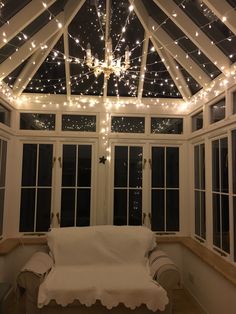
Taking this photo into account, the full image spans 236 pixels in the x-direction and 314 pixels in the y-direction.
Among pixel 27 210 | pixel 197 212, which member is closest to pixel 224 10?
pixel 197 212

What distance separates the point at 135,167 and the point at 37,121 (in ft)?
5.58

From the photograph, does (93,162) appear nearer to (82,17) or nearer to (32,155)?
(32,155)

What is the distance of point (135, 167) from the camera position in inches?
178

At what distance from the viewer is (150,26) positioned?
3.51 m

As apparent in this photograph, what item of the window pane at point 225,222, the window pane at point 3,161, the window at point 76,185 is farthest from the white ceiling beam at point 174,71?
the window pane at point 3,161

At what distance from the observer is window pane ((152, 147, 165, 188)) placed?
14.9 ft

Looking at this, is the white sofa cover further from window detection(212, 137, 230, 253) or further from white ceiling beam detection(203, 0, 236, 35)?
white ceiling beam detection(203, 0, 236, 35)

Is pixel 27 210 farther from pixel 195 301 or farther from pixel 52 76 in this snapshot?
pixel 195 301

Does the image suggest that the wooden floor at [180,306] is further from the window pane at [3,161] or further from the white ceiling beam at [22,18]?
the white ceiling beam at [22,18]

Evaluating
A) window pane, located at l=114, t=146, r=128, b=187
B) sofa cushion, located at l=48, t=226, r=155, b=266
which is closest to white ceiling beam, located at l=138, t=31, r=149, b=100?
window pane, located at l=114, t=146, r=128, b=187

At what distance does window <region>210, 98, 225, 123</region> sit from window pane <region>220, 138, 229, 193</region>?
301mm

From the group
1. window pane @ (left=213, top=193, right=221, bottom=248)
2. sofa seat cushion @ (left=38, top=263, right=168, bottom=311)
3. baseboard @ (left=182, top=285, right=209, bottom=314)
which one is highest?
window pane @ (left=213, top=193, right=221, bottom=248)

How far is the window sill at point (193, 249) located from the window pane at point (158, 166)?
33.3 inches

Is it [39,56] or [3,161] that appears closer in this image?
[39,56]
